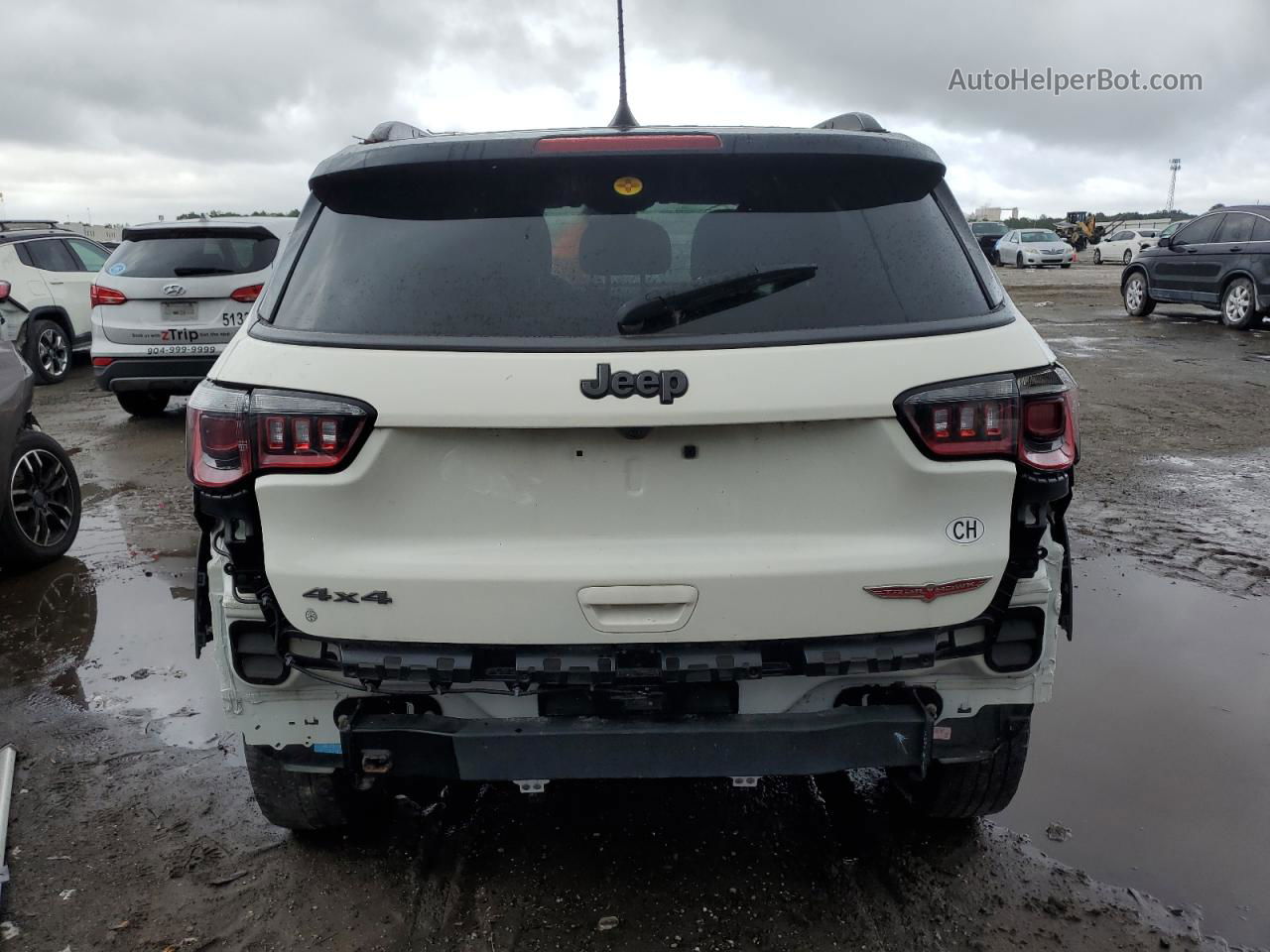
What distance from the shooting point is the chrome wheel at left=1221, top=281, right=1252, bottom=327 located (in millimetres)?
15430

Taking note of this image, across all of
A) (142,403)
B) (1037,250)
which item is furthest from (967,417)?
(1037,250)

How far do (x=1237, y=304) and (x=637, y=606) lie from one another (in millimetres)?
16353

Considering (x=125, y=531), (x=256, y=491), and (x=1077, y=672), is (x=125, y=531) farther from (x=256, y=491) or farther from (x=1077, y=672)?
(x=1077, y=672)

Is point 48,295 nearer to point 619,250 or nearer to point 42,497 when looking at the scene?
point 42,497

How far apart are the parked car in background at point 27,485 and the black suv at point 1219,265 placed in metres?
15.3

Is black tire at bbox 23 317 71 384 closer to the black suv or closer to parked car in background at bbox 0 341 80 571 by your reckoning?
parked car in background at bbox 0 341 80 571

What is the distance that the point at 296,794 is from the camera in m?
2.88

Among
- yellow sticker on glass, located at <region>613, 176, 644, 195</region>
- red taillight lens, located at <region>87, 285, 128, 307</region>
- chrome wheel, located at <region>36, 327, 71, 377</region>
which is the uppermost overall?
yellow sticker on glass, located at <region>613, 176, 644, 195</region>

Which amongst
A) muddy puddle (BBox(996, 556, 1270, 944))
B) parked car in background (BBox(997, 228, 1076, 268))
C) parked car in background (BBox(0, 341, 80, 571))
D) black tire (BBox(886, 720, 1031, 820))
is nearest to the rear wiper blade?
black tire (BBox(886, 720, 1031, 820))

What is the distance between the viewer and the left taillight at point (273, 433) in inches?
88.5

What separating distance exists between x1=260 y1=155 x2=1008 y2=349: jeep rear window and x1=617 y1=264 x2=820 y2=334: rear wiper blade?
1cm

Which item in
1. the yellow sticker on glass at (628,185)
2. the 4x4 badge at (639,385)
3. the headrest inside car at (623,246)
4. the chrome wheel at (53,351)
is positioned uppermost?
the yellow sticker on glass at (628,185)

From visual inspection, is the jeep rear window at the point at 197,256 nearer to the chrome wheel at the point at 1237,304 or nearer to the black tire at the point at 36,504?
the black tire at the point at 36,504

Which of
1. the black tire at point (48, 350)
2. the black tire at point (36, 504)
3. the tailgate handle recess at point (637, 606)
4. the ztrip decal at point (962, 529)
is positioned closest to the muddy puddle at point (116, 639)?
the black tire at point (36, 504)
